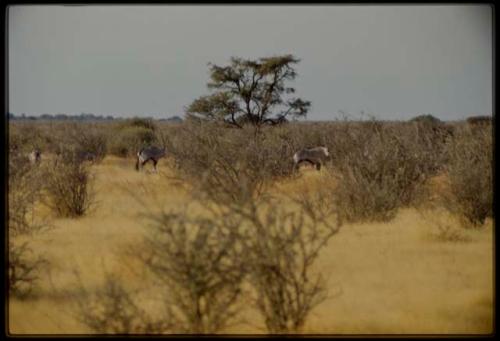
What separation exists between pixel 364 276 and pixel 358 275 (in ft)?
0.23

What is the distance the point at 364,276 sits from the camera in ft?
26.2

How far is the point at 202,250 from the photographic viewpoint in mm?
5328

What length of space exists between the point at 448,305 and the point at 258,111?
60.7ft

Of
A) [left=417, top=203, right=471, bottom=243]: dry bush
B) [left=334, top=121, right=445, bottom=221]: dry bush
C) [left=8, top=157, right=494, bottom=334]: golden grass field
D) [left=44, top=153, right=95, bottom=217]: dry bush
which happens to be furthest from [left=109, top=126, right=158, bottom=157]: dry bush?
[left=417, top=203, right=471, bottom=243]: dry bush

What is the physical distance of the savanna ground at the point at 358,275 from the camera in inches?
255

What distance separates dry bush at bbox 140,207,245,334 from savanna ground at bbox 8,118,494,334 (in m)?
0.22

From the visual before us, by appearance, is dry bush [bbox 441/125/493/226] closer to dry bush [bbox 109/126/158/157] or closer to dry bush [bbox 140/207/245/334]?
dry bush [bbox 140/207/245/334]

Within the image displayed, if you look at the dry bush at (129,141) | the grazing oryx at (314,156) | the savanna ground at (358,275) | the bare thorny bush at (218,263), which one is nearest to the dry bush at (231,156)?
the grazing oryx at (314,156)

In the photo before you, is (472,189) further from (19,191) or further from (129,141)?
(129,141)

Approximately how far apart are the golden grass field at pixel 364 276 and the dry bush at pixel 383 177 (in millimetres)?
371

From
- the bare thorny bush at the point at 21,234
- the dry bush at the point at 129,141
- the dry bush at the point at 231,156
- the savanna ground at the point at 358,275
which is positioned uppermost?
the dry bush at the point at 129,141

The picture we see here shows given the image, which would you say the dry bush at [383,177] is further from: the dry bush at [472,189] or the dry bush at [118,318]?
the dry bush at [118,318]

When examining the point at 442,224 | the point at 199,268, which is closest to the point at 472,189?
the point at 442,224

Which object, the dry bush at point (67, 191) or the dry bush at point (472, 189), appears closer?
the dry bush at point (472, 189)
